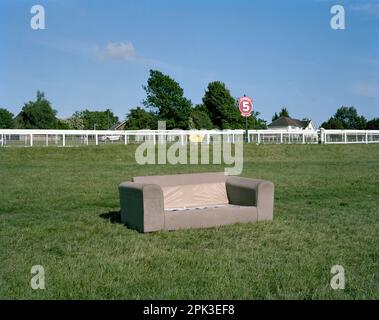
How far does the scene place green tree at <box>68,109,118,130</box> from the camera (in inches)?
4447

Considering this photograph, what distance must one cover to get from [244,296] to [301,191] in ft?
30.9

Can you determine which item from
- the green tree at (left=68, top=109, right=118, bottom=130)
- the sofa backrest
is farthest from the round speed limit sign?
the green tree at (left=68, top=109, right=118, bottom=130)

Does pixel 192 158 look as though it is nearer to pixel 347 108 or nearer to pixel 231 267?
pixel 231 267

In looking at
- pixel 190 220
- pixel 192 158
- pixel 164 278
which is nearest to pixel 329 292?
pixel 164 278

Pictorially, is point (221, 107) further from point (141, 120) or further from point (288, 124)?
point (288, 124)

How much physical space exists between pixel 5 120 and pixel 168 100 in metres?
53.1

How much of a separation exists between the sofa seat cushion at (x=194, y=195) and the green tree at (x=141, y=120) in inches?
2692

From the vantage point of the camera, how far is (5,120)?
11525 cm

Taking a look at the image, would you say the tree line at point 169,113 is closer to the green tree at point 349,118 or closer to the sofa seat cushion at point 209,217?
the green tree at point 349,118

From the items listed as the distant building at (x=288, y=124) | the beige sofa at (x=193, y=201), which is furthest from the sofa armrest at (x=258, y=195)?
the distant building at (x=288, y=124)

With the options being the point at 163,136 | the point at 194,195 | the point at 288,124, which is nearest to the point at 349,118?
the point at 288,124

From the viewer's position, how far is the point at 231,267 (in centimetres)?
588

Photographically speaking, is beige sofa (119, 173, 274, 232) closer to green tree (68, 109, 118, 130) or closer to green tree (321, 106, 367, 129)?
green tree (68, 109, 118, 130)

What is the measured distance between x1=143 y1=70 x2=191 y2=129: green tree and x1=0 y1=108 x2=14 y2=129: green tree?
47.6 metres
